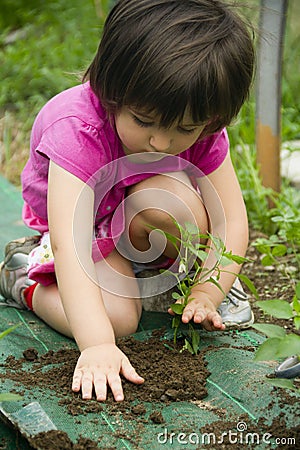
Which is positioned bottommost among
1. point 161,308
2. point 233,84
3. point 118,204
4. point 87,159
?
point 161,308

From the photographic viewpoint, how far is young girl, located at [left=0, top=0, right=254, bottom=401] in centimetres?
170

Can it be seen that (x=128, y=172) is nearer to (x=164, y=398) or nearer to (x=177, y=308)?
(x=177, y=308)

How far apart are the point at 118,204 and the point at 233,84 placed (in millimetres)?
553

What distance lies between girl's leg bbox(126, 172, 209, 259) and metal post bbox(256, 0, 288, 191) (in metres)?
0.75

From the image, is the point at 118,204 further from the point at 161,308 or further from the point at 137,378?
the point at 137,378

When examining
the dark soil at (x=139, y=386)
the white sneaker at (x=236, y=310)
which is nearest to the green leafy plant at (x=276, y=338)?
the dark soil at (x=139, y=386)

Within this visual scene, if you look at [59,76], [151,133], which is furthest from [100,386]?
[59,76]

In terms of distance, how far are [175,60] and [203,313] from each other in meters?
0.66

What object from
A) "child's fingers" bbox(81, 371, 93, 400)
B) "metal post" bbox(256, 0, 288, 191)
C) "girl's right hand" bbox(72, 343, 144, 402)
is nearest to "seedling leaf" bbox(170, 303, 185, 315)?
"girl's right hand" bbox(72, 343, 144, 402)

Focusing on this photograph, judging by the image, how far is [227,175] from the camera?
85.3 inches

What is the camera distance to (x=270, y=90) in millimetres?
2773

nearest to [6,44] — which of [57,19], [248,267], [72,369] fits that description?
[57,19]

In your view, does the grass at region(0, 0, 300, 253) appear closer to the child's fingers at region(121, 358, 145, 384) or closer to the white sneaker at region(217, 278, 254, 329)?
the white sneaker at region(217, 278, 254, 329)

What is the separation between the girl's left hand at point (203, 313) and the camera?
186 cm
